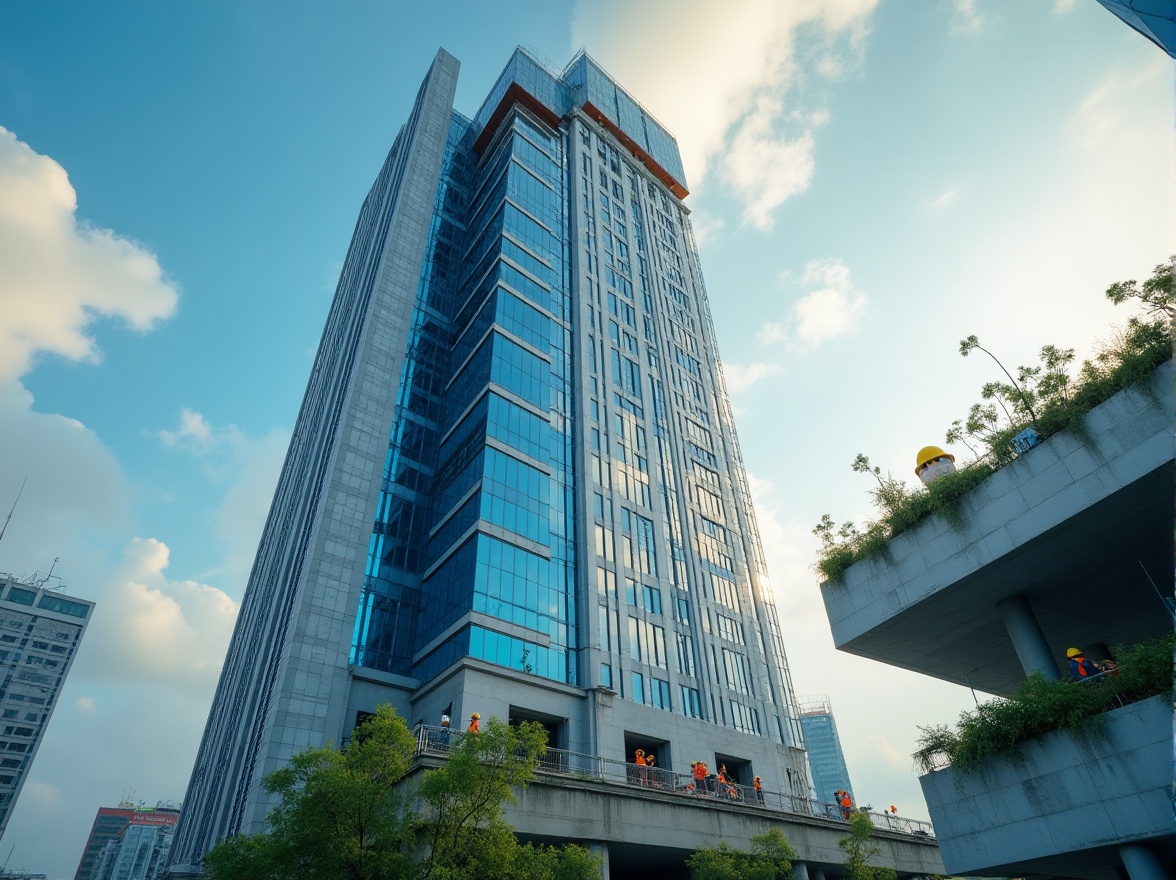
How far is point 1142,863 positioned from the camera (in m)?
14.6

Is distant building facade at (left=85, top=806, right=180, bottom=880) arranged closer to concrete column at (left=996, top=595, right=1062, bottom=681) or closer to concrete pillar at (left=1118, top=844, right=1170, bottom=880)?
concrete column at (left=996, top=595, right=1062, bottom=681)

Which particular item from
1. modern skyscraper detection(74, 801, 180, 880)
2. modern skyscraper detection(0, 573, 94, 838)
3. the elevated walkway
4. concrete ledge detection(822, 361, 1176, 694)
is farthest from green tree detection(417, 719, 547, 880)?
modern skyscraper detection(74, 801, 180, 880)

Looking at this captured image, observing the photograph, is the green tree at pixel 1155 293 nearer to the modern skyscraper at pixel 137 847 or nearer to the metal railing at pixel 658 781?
the metal railing at pixel 658 781

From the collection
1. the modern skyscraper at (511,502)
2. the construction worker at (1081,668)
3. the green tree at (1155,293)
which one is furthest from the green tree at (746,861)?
the green tree at (1155,293)

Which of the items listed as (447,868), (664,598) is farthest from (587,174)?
(447,868)

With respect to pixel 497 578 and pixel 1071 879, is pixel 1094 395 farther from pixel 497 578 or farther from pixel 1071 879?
pixel 497 578

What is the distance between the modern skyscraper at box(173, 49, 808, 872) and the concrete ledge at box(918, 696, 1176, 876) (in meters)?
22.7

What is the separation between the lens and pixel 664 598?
4888 cm

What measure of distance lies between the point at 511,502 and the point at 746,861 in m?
24.4

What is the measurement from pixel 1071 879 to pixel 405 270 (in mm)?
56252

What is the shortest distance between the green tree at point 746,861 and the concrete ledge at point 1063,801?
27.9ft

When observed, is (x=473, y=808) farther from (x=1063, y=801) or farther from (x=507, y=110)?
(x=507, y=110)

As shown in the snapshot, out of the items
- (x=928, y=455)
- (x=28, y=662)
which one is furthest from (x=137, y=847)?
(x=928, y=455)

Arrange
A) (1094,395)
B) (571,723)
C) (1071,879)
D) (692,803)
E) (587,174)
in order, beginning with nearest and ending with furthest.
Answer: (1094,395) < (1071,879) < (692,803) < (571,723) < (587,174)
